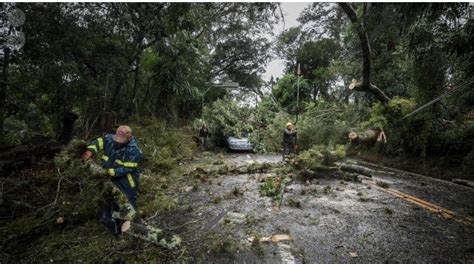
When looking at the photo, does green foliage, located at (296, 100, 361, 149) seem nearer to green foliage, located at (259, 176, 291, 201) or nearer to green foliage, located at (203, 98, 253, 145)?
green foliage, located at (203, 98, 253, 145)

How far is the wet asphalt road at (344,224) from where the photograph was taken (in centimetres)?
304

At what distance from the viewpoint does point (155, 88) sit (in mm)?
13898

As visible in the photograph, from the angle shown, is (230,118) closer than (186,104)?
Yes

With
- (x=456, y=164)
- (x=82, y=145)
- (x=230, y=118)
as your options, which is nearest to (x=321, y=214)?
(x=82, y=145)

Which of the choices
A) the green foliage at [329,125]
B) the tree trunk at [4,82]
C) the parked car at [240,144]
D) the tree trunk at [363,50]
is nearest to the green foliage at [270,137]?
the parked car at [240,144]

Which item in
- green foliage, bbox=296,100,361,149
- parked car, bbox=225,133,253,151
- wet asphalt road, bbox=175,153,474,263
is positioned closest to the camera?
wet asphalt road, bbox=175,153,474,263

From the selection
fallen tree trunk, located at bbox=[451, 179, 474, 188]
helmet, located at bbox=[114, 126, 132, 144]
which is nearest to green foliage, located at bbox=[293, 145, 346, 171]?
fallen tree trunk, located at bbox=[451, 179, 474, 188]

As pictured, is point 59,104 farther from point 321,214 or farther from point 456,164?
point 456,164

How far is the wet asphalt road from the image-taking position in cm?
304

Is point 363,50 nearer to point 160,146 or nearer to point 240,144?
point 160,146

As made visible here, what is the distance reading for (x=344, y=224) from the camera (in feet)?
13.1

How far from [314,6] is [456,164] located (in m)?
9.44

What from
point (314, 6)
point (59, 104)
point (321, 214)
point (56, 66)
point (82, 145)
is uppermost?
point (314, 6)

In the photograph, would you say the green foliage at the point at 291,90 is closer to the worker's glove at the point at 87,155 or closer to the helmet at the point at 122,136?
the helmet at the point at 122,136
